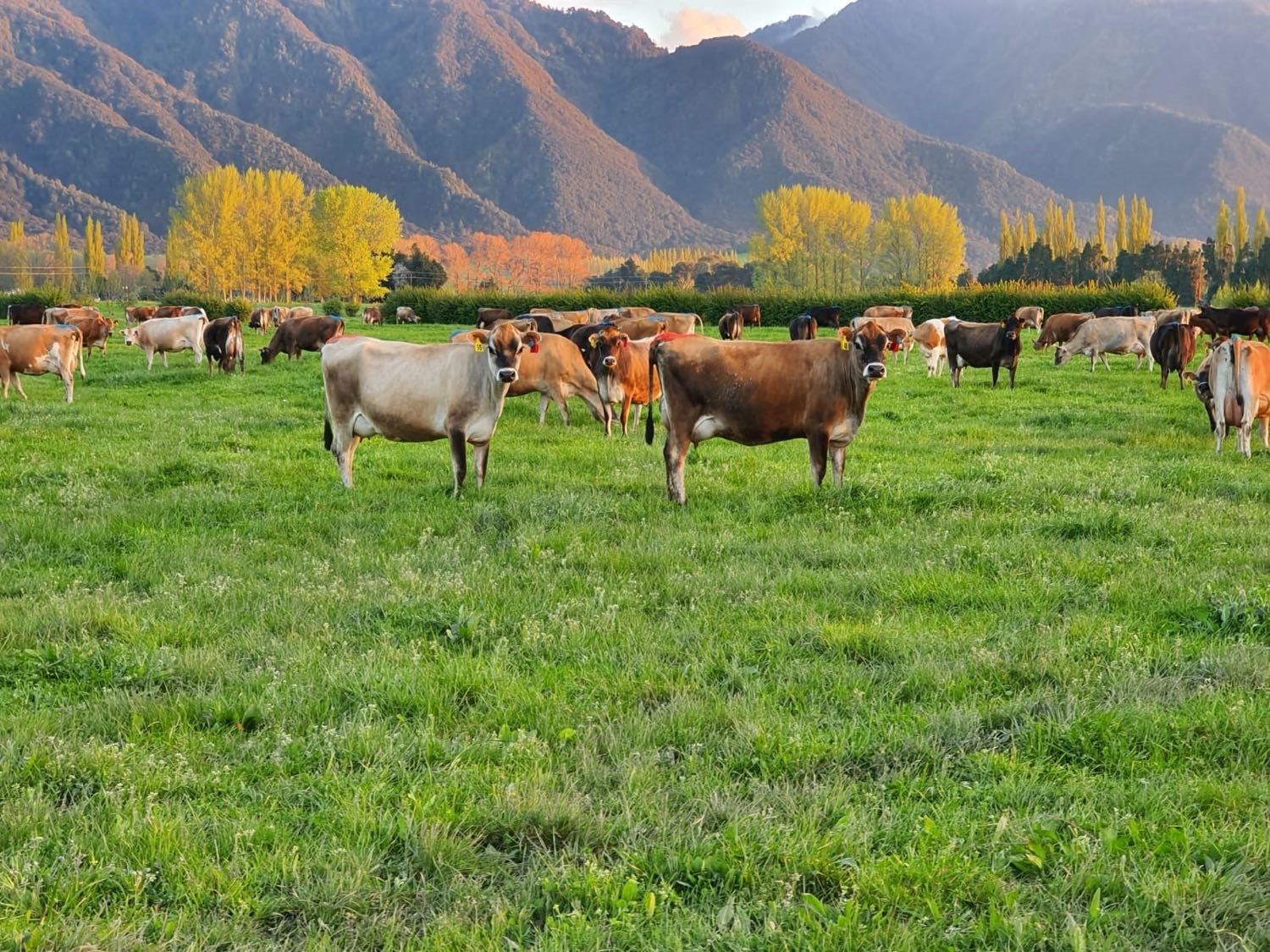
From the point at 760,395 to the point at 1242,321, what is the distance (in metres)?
28.6

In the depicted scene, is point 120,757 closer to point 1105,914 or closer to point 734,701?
point 734,701

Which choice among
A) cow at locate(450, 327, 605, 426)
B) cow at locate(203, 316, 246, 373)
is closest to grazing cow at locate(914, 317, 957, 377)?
cow at locate(450, 327, 605, 426)

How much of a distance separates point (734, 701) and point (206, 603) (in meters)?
3.84

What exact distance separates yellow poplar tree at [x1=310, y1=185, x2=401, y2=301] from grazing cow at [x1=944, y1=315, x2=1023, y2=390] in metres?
74.5

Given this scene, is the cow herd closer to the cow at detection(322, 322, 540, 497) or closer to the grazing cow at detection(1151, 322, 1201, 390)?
the cow at detection(322, 322, 540, 497)

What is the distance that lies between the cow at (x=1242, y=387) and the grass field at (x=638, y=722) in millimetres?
2988

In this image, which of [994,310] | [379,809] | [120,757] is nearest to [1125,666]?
[379,809]

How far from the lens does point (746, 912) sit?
3203 mm

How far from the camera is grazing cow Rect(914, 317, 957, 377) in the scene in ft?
91.4

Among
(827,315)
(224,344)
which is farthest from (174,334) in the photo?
(827,315)

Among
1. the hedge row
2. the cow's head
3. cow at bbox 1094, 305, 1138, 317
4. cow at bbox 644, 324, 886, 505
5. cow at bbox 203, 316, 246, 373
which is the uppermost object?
the hedge row

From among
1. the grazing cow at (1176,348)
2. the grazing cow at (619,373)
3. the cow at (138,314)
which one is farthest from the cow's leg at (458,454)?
the cow at (138,314)

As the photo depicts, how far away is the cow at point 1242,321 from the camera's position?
3080 cm

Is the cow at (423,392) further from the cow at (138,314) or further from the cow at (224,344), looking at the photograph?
the cow at (138,314)
